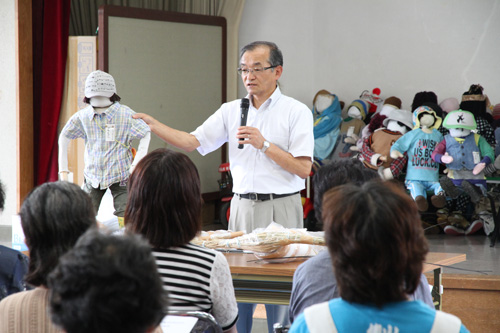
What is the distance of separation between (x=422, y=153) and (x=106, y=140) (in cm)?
298

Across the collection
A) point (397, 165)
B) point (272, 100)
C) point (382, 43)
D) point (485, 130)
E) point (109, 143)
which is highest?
point (382, 43)

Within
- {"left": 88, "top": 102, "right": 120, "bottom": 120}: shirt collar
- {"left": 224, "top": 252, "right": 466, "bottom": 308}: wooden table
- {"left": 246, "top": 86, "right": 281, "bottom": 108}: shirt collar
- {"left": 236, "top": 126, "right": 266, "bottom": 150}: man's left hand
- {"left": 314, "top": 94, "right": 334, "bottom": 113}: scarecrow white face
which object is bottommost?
{"left": 224, "top": 252, "right": 466, "bottom": 308}: wooden table

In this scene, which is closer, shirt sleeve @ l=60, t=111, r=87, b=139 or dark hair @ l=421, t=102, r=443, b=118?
shirt sleeve @ l=60, t=111, r=87, b=139

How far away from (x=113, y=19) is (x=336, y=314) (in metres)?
4.91

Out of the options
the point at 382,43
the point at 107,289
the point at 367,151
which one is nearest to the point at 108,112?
the point at 367,151

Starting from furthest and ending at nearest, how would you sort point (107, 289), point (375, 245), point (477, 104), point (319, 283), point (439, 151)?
point (477, 104) → point (439, 151) → point (319, 283) → point (375, 245) → point (107, 289)

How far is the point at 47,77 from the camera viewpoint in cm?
605

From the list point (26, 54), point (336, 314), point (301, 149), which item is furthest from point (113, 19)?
point (336, 314)

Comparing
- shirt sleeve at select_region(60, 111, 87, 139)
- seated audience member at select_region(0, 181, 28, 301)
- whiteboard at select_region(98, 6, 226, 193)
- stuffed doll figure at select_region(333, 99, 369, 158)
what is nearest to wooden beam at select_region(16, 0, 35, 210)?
whiteboard at select_region(98, 6, 226, 193)

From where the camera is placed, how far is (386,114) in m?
6.12

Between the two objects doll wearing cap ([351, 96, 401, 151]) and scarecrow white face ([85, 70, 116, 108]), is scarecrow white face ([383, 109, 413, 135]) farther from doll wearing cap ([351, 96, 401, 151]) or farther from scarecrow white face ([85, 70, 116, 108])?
scarecrow white face ([85, 70, 116, 108])

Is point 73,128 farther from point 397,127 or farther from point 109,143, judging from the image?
point 397,127

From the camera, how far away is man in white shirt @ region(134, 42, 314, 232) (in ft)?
10.2

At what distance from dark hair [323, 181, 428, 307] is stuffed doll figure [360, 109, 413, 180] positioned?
15.9 ft
